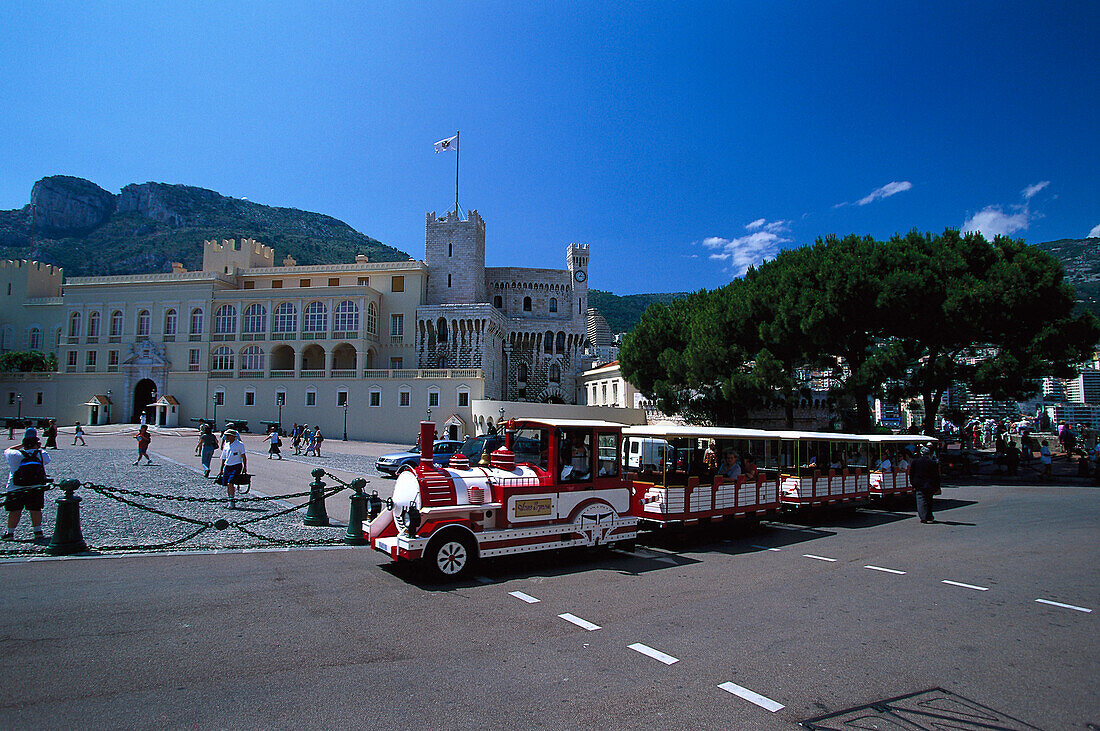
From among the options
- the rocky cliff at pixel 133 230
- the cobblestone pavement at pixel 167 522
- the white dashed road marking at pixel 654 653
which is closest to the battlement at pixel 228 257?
the cobblestone pavement at pixel 167 522

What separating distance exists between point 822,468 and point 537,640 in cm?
1149

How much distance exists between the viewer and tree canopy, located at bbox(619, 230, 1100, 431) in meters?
24.5

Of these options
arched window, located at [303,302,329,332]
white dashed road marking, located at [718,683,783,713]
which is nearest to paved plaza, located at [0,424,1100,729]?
white dashed road marking, located at [718,683,783,713]

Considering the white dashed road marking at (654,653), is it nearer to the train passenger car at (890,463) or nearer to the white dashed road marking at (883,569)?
the white dashed road marking at (883,569)

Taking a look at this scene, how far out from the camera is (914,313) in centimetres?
2578

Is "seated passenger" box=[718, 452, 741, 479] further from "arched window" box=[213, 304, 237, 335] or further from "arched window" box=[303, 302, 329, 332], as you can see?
"arched window" box=[213, 304, 237, 335]

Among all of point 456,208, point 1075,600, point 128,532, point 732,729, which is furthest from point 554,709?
point 456,208

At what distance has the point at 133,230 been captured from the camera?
12631cm

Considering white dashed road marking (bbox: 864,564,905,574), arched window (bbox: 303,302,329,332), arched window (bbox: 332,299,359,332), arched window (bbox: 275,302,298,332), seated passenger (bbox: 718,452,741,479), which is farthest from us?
arched window (bbox: 275,302,298,332)

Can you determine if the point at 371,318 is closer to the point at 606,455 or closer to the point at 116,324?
the point at 116,324

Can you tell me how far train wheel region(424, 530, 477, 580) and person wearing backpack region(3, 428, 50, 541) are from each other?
6.29 metres

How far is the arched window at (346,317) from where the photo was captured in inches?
1859

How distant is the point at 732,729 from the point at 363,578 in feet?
17.8

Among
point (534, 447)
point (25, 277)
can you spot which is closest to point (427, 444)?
point (534, 447)
